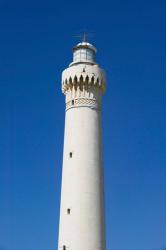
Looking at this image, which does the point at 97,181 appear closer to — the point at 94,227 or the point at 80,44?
the point at 94,227

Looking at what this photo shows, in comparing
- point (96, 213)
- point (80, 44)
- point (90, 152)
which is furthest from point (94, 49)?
point (96, 213)

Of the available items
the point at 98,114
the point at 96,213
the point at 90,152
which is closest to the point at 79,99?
the point at 98,114

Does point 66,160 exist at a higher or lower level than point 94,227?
higher

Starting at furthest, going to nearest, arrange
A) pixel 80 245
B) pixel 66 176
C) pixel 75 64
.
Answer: pixel 75 64
pixel 66 176
pixel 80 245

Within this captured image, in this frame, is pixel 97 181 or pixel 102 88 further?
pixel 102 88

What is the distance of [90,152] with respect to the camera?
32094 millimetres

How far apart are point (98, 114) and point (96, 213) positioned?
22.8 feet

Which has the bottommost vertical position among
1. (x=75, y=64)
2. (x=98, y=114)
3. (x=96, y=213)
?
(x=96, y=213)

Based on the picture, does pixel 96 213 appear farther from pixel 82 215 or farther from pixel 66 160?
pixel 66 160

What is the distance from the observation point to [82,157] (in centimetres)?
3180

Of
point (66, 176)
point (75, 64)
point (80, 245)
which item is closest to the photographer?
point (80, 245)

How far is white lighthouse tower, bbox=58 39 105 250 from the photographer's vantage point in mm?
30234

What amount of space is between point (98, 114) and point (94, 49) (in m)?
5.26

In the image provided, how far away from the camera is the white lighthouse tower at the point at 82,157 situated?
30234 mm
